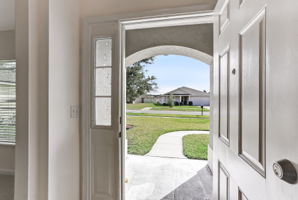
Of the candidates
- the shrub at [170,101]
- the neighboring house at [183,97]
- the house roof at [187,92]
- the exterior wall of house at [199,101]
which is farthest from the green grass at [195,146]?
the shrub at [170,101]

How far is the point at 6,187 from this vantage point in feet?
8.84

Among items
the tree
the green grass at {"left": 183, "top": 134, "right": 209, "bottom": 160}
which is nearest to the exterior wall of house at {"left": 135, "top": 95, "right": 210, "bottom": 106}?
the tree

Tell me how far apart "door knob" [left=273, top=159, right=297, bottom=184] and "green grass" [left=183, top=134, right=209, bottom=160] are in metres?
3.86

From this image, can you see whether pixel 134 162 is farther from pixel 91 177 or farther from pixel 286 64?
pixel 286 64

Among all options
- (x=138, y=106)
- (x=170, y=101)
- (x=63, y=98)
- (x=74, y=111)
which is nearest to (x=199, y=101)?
(x=170, y=101)

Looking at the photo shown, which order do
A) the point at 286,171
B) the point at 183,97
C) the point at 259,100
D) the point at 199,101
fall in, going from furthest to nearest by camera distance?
the point at 183,97 < the point at 199,101 < the point at 259,100 < the point at 286,171

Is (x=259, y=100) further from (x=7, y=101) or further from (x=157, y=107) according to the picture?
(x=157, y=107)

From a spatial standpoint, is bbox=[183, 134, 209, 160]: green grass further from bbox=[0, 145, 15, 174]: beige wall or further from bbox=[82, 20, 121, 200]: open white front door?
bbox=[0, 145, 15, 174]: beige wall

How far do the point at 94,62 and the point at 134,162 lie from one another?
2.62 meters

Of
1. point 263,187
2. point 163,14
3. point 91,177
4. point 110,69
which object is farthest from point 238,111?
point 91,177

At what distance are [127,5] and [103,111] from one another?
3.61 ft

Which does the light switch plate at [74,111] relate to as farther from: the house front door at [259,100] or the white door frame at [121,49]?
the house front door at [259,100]

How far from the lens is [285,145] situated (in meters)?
0.50

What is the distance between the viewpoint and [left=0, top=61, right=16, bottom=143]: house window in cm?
323
